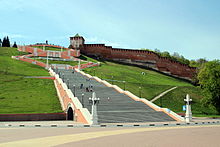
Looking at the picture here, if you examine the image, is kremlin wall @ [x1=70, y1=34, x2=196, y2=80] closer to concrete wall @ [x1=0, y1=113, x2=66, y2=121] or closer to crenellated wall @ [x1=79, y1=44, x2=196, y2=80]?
crenellated wall @ [x1=79, y1=44, x2=196, y2=80]

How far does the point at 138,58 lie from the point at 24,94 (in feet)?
153

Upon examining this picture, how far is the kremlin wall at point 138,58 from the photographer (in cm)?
7069

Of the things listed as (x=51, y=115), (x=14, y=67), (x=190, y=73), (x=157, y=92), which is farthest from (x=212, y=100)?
(x=190, y=73)

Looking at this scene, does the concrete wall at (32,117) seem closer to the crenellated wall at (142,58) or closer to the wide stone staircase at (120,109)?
the wide stone staircase at (120,109)

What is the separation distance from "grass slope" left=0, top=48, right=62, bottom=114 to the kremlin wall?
2956 cm

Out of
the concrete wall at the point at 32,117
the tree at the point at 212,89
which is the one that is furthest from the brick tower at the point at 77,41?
the concrete wall at the point at 32,117

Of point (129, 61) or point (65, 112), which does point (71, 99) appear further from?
point (129, 61)

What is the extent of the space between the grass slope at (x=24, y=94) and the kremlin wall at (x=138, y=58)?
29562mm

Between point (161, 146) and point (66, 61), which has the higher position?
point (66, 61)

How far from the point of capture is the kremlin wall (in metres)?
70.7

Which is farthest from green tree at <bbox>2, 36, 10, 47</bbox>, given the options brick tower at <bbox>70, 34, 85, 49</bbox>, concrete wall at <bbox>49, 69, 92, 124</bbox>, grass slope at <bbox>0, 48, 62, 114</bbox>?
concrete wall at <bbox>49, 69, 92, 124</bbox>

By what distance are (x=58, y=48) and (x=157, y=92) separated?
41.5m

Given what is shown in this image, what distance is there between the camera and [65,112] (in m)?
25.5

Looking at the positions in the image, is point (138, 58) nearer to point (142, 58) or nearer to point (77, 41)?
point (142, 58)
